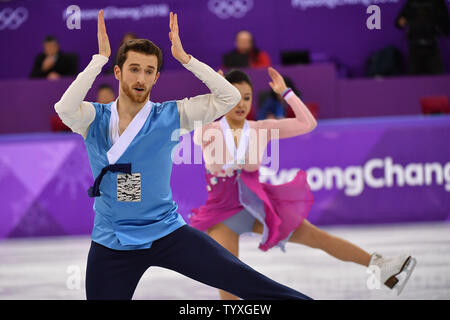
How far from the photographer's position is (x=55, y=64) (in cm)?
920

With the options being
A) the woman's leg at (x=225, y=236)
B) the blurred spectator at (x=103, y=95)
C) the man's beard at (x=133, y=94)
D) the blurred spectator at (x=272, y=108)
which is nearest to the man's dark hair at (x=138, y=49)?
the man's beard at (x=133, y=94)

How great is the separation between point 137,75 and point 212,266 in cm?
89

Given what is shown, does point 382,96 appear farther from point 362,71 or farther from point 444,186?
point 444,186

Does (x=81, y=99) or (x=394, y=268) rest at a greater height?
(x=81, y=99)

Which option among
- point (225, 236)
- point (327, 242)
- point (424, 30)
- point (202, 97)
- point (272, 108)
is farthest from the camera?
point (272, 108)

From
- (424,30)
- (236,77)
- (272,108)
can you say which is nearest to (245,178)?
(236,77)

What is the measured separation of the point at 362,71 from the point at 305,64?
1684 mm

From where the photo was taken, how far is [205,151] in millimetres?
4410

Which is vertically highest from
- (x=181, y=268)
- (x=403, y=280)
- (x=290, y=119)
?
(x=290, y=119)

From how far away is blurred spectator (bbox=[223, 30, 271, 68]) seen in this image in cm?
902

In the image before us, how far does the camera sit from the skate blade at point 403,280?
440cm

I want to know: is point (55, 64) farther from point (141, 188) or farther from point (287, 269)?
point (141, 188)

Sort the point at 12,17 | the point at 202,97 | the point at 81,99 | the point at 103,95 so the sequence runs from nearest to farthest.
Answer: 1. the point at 81,99
2. the point at 202,97
3. the point at 103,95
4. the point at 12,17

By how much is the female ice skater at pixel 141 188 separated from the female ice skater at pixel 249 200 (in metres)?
1.09
